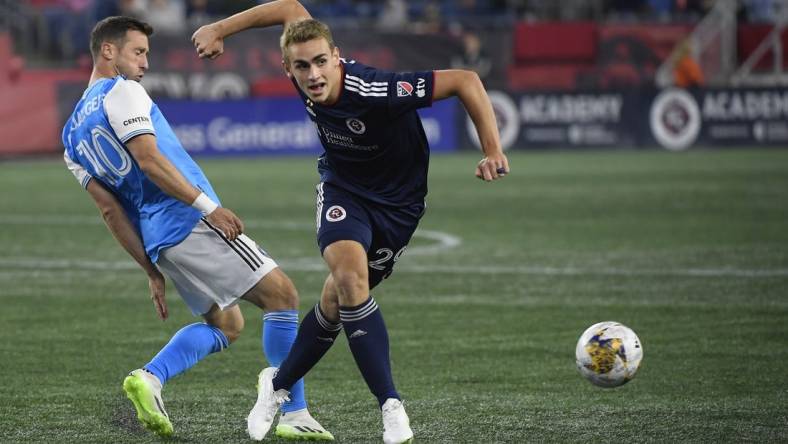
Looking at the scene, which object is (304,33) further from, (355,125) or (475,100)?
(475,100)

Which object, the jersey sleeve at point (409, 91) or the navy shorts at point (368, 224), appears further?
the navy shorts at point (368, 224)

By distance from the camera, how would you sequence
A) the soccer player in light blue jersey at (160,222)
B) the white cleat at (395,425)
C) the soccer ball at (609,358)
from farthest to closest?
the soccer ball at (609,358) → the soccer player in light blue jersey at (160,222) → the white cleat at (395,425)

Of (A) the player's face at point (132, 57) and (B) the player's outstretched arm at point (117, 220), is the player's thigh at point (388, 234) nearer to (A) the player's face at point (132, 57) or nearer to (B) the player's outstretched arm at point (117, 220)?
(B) the player's outstretched arm at point (117, 220)

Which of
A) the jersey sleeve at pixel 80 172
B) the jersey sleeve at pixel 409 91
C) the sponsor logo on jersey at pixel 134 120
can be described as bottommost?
the jersey sleeve at pixel 80 172

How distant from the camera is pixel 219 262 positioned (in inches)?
232

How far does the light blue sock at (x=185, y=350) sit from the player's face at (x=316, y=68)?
1267 mm

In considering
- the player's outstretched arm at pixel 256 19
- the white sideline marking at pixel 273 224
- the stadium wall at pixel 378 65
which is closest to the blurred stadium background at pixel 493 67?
the stadium wall at pixel 378 65

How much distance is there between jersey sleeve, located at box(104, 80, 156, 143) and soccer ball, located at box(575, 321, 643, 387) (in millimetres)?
2309

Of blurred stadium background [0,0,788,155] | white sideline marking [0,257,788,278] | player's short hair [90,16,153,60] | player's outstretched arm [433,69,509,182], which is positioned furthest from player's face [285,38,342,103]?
blurred stadium background [0,0,788,155]

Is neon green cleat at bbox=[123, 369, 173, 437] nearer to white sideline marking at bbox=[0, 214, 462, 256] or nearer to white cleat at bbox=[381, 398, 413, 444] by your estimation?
white cleat at bbox=[381, 398, 413, 444]

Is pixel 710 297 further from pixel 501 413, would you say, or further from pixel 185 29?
pixel 185 29

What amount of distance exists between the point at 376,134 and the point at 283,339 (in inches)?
42.9

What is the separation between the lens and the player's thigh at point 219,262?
19.3ft

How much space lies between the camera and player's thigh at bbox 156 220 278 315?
19.3 ft
